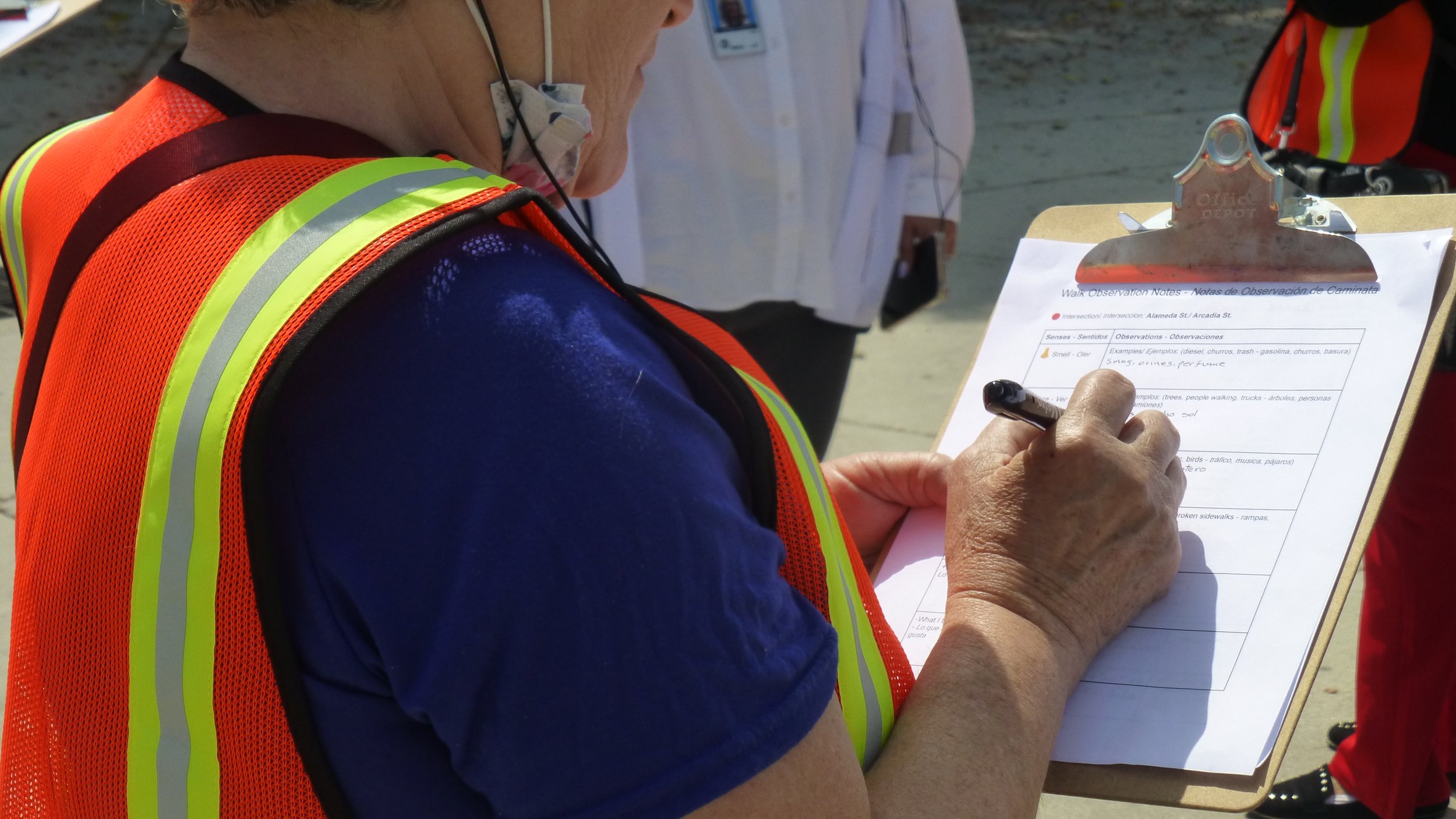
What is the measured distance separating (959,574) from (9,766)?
76cm

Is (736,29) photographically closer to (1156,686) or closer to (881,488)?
(881,488)

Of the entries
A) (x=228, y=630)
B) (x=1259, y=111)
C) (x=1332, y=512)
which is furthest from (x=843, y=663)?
(x=1259, y=111)

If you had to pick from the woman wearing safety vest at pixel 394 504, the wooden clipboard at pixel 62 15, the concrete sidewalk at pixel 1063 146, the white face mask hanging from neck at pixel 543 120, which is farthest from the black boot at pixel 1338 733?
the wooden clipboard at pixel 62 15

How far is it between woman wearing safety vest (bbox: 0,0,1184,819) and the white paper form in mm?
185

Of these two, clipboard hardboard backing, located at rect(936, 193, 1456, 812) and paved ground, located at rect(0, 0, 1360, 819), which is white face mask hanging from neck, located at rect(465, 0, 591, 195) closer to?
clipboard hardboard backing, located at rect(936, 193, 1456, 812)

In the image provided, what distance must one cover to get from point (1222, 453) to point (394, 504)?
33.8 inches

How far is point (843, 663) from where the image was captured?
3.12 feet

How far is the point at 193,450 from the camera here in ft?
2.61

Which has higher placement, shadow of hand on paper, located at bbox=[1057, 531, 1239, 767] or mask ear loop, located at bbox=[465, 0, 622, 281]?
mask ear loop, located at bbox=[465, 0, 622, 281]

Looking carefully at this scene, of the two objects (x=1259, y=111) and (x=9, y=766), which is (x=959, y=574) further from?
(x=1259, y=111)

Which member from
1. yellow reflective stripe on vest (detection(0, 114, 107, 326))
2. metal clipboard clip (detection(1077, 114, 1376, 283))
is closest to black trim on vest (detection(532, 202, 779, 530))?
yellow reflective stripe on vest (detection(0, 114, 107, 326))

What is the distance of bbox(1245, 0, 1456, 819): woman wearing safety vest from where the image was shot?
210cm

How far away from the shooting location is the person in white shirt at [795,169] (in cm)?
235

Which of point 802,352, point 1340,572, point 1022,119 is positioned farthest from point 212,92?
point 1022,119
